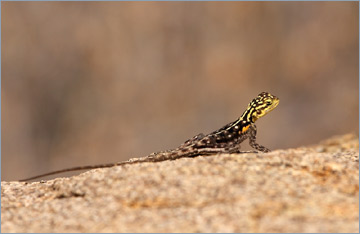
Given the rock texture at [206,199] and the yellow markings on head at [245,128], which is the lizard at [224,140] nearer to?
the yellow markings on head at [245,128]

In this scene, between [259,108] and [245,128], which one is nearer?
[245,128]

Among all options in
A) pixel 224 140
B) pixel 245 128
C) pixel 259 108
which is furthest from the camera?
pixel 259 108

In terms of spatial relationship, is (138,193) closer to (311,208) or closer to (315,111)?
(311,208)

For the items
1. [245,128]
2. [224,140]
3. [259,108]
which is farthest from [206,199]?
[259,108]

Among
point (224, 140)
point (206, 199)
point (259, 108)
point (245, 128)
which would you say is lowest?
point (206, 199)

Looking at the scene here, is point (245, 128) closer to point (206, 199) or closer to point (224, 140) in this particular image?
point (224, 140)

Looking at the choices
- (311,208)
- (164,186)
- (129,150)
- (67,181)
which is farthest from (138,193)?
(129,150)

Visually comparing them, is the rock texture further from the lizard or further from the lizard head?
the lizard head

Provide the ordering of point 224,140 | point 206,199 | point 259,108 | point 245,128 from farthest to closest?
point 259,108
point 245,128
point 224,140
point 206,199
